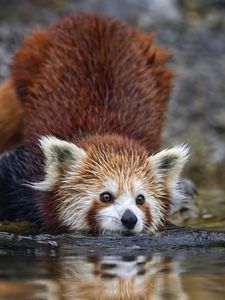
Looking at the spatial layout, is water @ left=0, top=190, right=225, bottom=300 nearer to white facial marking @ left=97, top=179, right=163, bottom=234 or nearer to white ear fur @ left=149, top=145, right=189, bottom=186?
white facial marking @ left=97, top=179, right=163, bottom=234

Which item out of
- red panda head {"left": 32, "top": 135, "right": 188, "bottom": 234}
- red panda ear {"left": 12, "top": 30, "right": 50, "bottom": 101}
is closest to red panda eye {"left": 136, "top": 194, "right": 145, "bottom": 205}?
red panda head {"left": 32, "top": 135, "right": 188, "bottom": 234}

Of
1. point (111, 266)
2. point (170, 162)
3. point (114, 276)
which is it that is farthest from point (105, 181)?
point (114, 276)

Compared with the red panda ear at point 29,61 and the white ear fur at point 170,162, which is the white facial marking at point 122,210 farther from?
the red panda ear at point 29,61

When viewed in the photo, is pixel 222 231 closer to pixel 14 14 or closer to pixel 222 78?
pixel 222 78

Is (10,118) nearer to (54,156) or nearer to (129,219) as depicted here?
(54,156)

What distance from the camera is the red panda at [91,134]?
31.9ft

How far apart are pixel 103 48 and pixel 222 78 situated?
4.76 meters

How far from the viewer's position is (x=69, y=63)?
11539mm

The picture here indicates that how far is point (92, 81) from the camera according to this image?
11180 millimetres

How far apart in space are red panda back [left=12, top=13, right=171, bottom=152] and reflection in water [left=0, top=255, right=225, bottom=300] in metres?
2.46

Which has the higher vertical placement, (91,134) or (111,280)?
(91,134)

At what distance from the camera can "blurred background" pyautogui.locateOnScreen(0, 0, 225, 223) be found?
48.3ft

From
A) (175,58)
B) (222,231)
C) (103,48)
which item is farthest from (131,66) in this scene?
(175,58)

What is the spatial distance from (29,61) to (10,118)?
30.0 inches
